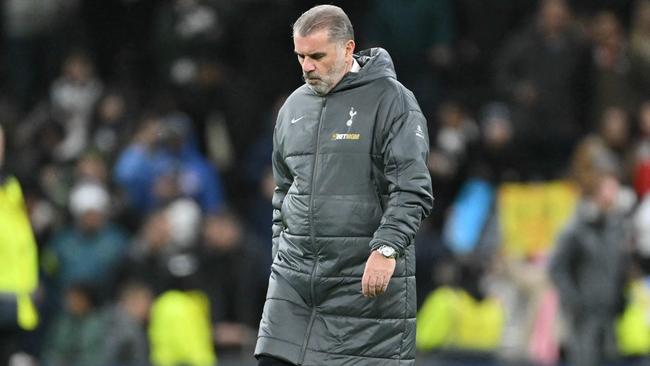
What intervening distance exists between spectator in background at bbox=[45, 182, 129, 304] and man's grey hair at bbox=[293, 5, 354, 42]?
7332 mm

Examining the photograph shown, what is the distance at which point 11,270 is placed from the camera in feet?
31.7

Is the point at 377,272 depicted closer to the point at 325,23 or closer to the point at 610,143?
the point at 325,23

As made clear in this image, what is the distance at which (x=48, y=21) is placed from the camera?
1586cm

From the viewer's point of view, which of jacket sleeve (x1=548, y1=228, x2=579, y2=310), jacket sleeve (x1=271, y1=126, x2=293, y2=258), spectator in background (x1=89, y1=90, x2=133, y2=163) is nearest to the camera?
jacket sleeve (x1=271, y1=126, x2=293, y2=258)

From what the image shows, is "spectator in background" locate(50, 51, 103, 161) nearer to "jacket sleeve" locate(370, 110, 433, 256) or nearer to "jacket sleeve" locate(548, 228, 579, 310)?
"jacket sleeve" locate(548, 228, 579, 310)

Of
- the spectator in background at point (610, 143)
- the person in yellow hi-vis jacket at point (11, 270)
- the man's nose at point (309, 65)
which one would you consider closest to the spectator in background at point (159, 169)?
the spectator in background at point (610, 143)

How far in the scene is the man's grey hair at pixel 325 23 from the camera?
20.7ft

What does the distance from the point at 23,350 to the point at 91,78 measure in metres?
3.84

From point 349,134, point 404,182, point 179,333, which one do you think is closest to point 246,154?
point 179,333

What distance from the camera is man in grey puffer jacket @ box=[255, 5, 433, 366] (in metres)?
6.32

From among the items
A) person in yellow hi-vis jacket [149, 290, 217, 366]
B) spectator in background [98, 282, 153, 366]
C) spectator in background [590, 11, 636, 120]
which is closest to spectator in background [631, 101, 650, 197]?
spectator in background [590, 11, 636, 120]

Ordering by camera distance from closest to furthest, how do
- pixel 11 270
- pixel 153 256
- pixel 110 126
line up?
pixel 11 270
pixel 153 256
pixel 110 126

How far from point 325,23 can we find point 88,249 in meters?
7.59

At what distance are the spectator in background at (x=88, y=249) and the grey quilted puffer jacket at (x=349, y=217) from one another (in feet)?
23.2
